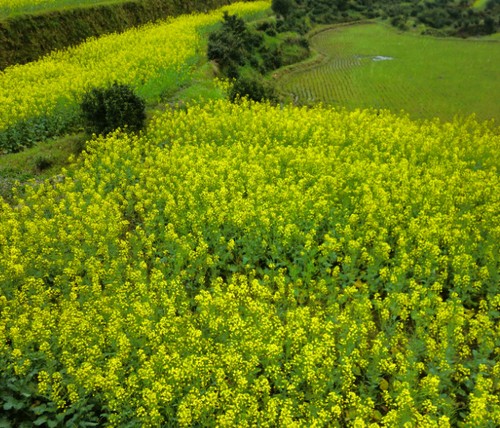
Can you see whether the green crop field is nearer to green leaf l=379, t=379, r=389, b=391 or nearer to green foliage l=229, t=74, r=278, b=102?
green foliage l=229, t=74, r=278, b=102

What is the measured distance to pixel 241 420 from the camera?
5.75 m

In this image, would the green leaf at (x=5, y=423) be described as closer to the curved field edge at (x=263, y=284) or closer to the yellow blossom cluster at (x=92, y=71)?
the curved field edge at (x=263, y=284)

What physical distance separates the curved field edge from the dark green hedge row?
37.3 feet

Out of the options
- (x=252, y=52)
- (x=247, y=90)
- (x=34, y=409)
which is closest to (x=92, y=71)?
(x=247, y=90)

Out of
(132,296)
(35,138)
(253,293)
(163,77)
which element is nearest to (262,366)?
(253,293)

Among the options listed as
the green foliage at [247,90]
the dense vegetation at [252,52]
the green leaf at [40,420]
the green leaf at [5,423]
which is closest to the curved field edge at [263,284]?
the green leaf at [40,420]

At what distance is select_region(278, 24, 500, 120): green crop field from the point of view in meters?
22.5

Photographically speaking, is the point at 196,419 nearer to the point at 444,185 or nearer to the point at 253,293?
the point at 253,293

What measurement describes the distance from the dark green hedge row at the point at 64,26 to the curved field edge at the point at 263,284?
11.4m

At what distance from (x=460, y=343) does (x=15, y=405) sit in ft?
22.9

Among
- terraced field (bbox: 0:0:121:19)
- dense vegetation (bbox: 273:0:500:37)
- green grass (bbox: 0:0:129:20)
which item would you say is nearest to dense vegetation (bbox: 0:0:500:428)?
green grass (bbox: 0:0:129:20)

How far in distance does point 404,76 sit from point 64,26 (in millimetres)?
20095

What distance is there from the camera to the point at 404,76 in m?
27.7

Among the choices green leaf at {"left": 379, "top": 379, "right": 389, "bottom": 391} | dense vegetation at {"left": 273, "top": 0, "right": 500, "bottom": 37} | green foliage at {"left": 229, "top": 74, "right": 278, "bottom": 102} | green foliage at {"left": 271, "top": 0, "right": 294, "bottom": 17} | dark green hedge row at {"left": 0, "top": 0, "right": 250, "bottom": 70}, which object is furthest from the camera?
dense vegetation at {"left": 273, "top": 0, "right": 500, "bottom": 37}
